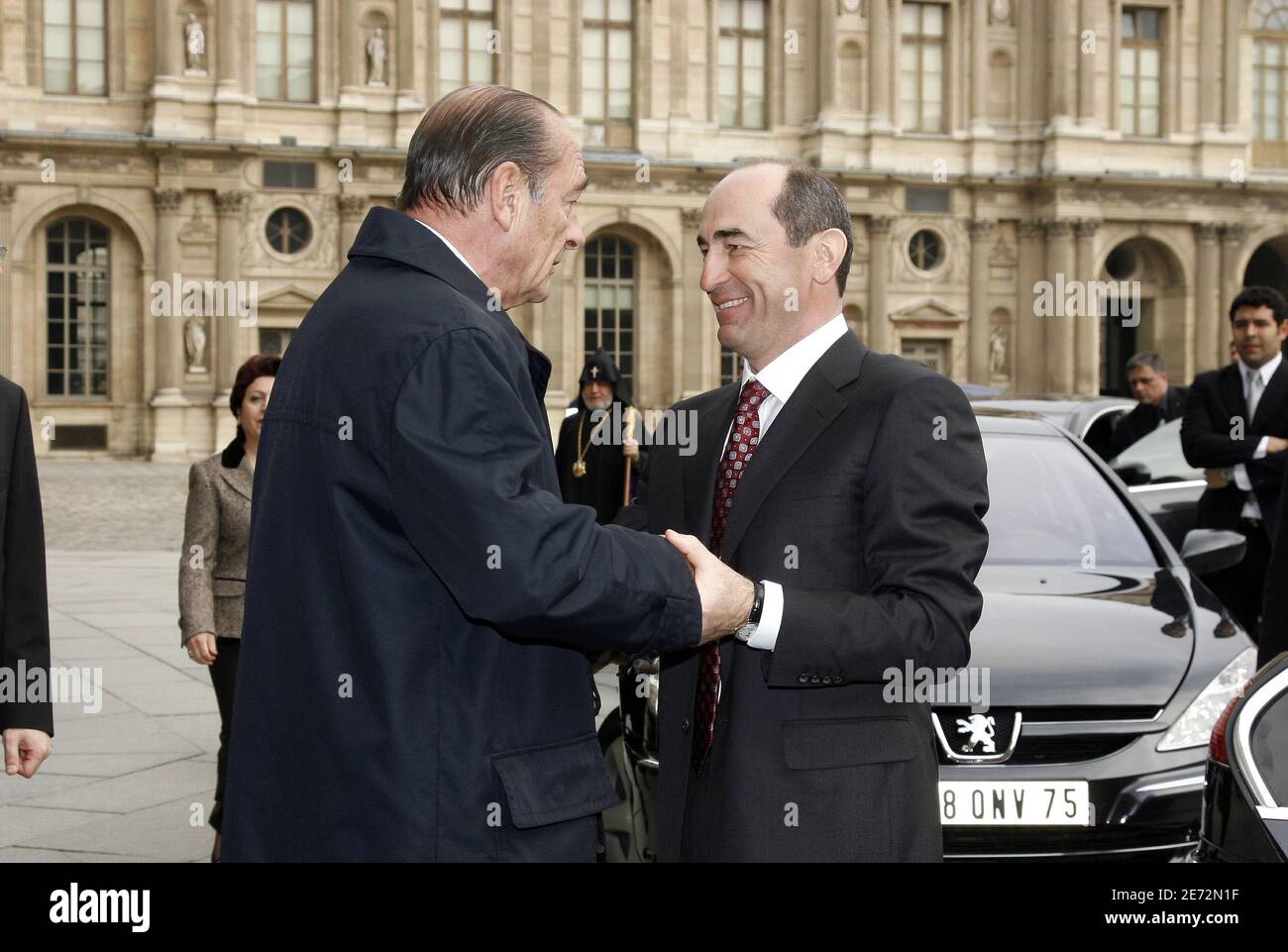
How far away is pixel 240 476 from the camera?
592cm

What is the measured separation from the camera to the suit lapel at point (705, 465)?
123 inches

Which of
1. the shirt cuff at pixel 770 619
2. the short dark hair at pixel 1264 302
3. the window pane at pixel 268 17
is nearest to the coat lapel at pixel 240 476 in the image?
the shirt cuff at pixel 770 619

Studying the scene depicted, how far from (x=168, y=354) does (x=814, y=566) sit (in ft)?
104

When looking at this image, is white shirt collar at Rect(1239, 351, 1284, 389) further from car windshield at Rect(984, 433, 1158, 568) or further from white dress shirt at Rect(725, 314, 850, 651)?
white dress shirt at Rect(725, 314, 850, 651)

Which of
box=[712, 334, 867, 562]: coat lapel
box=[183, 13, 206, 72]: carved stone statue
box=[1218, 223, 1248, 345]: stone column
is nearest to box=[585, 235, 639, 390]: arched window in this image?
box=[183, 13, 206, 72]: carved stone statue

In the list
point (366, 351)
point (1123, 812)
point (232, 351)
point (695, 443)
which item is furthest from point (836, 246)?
point (232, 351)

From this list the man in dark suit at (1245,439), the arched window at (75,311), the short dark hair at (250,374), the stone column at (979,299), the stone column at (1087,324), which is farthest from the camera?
the stone column at (979,299)

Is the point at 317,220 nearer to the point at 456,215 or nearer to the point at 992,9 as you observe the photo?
the point at 992,9

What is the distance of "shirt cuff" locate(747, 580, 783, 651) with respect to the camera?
8.82 ft

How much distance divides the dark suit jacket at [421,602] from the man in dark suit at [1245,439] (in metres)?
5.81

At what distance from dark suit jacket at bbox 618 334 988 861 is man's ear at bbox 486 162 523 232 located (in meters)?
0.69

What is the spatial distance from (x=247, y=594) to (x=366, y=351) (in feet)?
1.50

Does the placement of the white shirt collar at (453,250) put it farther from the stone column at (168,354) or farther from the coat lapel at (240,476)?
the stone column at (168,354)

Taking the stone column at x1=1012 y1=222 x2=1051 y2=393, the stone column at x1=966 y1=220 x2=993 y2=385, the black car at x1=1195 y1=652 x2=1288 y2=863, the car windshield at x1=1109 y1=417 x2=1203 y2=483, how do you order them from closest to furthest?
the black car at x1=1195 y1=652 x2=1288 y2=863
the car windshield at x1=1109 y1=417 x2=1203 y2=483
the stone column at x1=966 y1=220 x2=993 y2=385
the stone column at x1=1012 y1=222 x2=1051 y2=393
